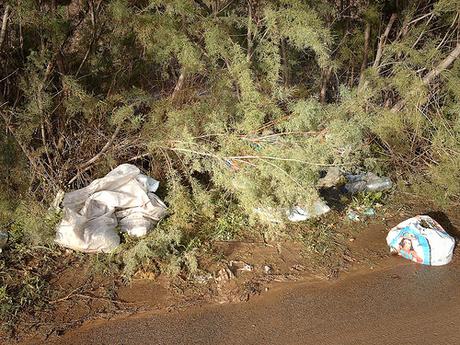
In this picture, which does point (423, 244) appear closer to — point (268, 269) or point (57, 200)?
point (268, 269)

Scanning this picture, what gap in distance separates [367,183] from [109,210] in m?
2.99

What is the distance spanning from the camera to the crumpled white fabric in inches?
146

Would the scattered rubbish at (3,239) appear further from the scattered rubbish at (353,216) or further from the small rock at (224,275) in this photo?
the scattered rubbish at (353,216)

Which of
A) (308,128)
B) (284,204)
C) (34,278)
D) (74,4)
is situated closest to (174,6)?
(74,4)

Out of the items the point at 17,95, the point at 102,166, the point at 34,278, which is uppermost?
the point at 17,95

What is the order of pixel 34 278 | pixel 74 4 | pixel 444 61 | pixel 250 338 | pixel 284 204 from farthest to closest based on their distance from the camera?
pixel 444 61, pixel 74 4, pixel 284 204, pixel 34 278, pixel 250 338

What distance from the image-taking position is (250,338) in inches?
122

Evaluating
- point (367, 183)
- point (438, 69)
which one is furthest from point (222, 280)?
point (438, 69)

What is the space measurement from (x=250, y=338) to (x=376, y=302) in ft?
3.69

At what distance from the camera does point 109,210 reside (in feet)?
13.0

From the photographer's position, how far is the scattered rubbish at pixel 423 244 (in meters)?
4.00

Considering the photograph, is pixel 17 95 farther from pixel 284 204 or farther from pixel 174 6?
pixel 284 204

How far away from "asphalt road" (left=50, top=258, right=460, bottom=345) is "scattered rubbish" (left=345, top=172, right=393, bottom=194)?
1.51 m

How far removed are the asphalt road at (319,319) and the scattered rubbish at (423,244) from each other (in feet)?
0.80
